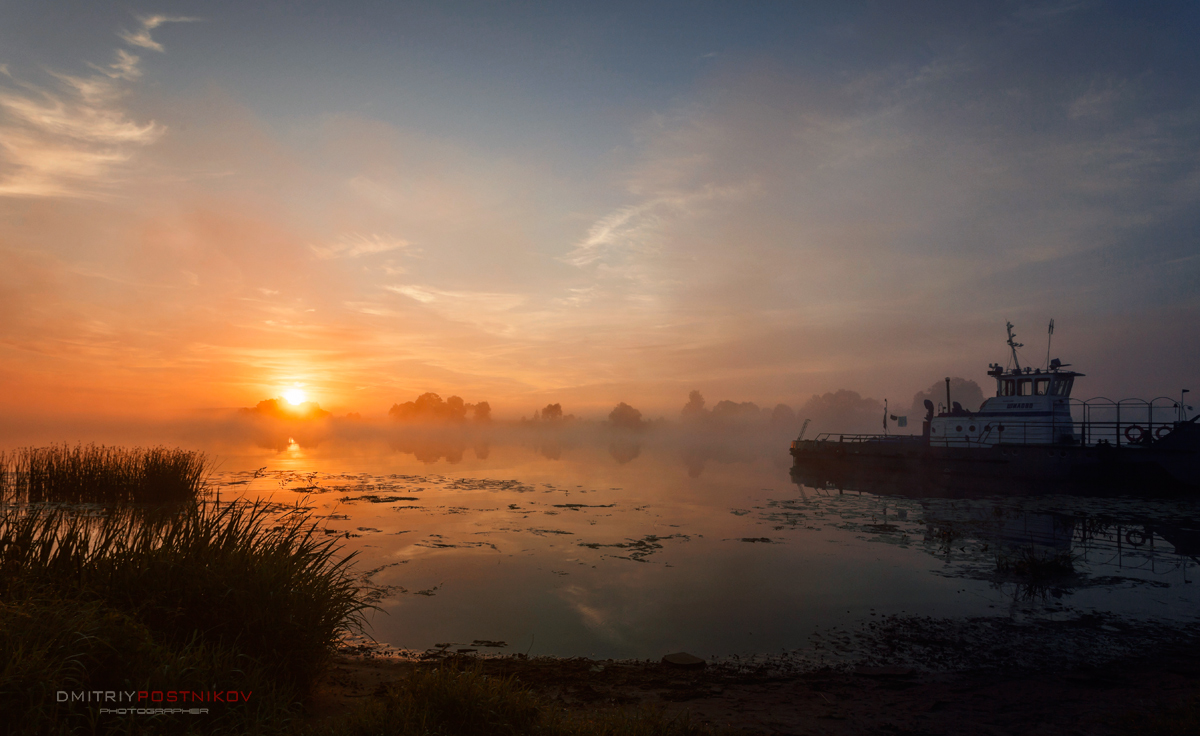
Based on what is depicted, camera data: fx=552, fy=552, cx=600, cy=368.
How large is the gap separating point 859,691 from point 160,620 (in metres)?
9.09

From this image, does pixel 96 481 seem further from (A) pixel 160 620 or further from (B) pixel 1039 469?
(B) pixel 1039 469

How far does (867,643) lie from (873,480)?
3649cm

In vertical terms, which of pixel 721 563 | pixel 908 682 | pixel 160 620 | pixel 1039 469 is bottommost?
pixel 721 563

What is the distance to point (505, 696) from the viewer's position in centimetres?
600

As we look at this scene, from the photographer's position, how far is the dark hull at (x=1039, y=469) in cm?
3419

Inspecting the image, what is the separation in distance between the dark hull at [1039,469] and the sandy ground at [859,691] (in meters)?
29.3

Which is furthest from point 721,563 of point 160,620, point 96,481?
point 96,481

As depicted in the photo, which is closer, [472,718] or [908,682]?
[472,718]

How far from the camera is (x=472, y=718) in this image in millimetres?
5664

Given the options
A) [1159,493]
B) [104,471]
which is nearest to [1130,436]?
[1159,493]

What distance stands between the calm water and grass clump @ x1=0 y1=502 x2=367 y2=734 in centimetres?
355

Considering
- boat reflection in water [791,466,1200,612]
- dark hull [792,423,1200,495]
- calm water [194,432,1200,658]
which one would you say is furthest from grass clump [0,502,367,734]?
dark hull [792,423,1200,495]

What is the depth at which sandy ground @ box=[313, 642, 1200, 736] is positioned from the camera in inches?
266

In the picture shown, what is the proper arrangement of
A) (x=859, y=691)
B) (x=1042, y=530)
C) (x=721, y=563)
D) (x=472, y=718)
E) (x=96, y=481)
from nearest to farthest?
(x=472, y=718) → (x=859, y=691) → (x=721, y=563) → (x=1042, y=530) → (x=96, y=481)
